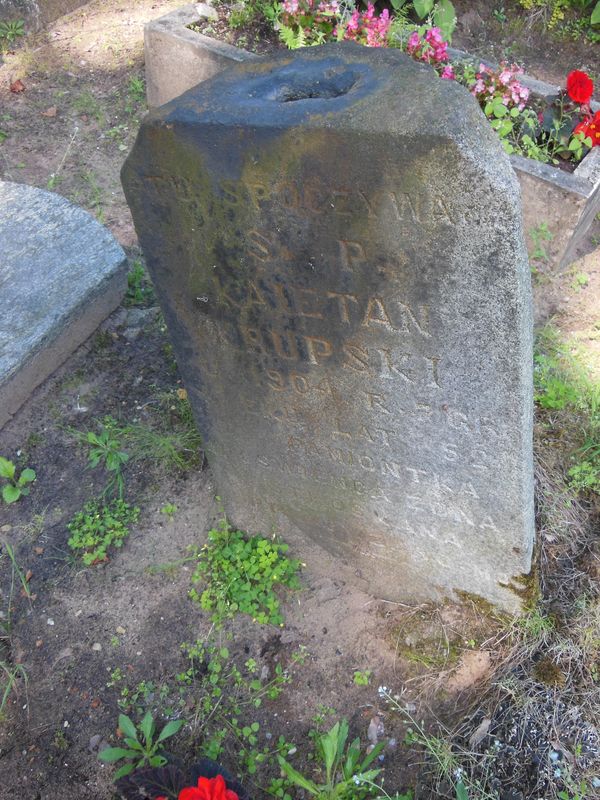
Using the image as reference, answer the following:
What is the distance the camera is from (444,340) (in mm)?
1599

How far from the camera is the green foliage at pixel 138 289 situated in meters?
3.48

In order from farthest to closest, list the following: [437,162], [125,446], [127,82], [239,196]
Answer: [127,82]
[125,446]
[239,196]
[437,162]

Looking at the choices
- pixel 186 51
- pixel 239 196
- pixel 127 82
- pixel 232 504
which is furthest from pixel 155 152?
pixel 127 82

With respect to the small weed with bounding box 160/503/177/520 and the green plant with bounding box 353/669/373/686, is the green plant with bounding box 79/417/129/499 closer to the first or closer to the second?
the small weed with bounding box 160/503/177/520

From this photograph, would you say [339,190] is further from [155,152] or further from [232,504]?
[232,504]

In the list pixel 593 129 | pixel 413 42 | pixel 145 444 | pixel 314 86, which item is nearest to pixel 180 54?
pixel 413 42

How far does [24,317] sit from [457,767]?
238 cm

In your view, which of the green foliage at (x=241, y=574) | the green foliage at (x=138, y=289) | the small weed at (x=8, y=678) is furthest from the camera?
the green foliage at (x=138, y=289)

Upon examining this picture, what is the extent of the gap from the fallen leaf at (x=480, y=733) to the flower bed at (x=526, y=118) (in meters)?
2.32

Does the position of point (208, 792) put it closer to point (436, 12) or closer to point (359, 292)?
point (359, 292)

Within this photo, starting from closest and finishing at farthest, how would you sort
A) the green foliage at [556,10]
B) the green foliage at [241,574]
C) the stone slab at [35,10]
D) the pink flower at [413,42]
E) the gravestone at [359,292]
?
the gravestone at [359,292], the green foliage at [241,574], the pink flower at [413,42], the green foliage at [556,10], the stone slab at [35,10]

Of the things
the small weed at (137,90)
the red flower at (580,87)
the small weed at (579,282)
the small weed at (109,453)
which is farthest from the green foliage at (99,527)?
the small weed at (137,90)

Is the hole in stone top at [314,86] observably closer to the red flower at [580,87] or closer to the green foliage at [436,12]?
the red flower at [580,87]

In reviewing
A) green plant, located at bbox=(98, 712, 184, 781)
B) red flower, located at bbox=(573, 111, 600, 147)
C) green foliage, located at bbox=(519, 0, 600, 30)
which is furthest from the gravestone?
green foliage, located at bbox=(519, 0, 600, 30)
